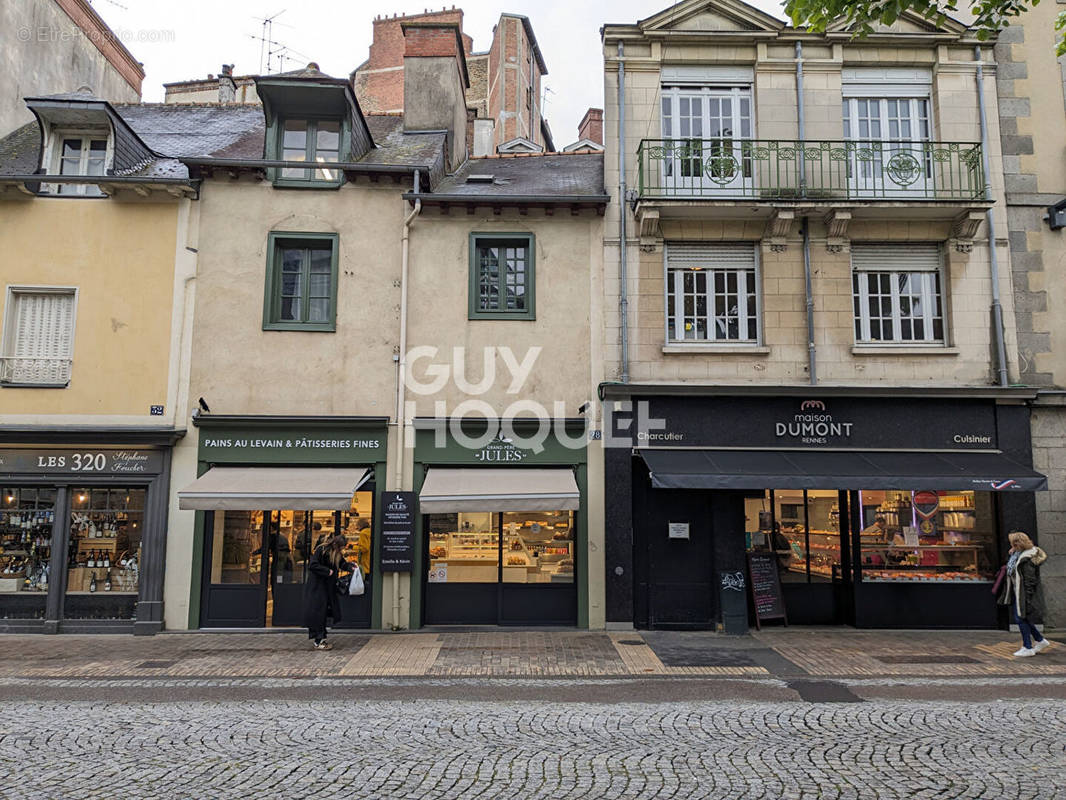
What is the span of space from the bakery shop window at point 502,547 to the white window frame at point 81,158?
830cm

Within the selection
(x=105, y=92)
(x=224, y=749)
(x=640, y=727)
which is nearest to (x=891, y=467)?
(x=640, y=727)

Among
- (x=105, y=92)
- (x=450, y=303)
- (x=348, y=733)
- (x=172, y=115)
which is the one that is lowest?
(x=348, y=733)

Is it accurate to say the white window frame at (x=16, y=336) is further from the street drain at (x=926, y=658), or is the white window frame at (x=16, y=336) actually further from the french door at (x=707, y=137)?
the street drain at (x=926, y=658)

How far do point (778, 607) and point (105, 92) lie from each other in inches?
764

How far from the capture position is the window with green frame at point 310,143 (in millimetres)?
13375

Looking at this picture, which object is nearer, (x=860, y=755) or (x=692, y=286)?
(x=860, y=755)

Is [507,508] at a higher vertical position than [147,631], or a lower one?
higher

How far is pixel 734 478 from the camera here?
11.5 meters

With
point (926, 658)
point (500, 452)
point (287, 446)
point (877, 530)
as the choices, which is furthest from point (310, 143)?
point (926, 658)

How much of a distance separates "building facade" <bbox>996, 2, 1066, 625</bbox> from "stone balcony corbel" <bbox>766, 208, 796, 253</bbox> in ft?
12.8

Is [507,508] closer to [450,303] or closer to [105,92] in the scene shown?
[450,303]

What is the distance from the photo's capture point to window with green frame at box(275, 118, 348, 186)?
43.9ft

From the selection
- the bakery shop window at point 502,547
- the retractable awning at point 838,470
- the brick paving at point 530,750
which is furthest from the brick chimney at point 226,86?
the brick paving at point 530,750

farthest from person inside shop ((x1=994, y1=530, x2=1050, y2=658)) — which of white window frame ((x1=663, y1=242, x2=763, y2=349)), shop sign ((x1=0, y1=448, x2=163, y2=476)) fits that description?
shop sign ((x1=0, y1=448, x2=163, y2=476))
